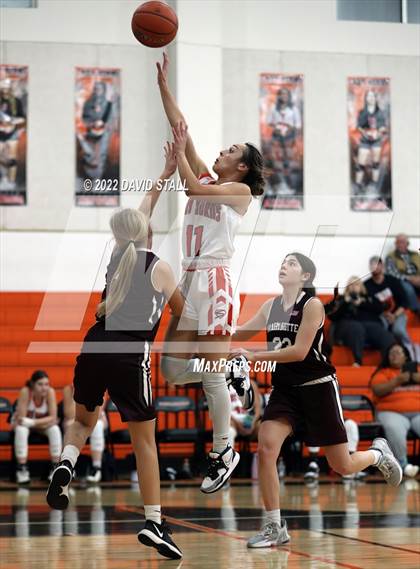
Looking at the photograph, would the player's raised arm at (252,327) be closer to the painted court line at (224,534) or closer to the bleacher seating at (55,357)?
the painted court line at (224,534)

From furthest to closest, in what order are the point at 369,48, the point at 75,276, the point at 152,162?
the point at 75,276, the point at 152,162, the point at 369,48

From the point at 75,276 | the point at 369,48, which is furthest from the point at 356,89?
the point at 75,276

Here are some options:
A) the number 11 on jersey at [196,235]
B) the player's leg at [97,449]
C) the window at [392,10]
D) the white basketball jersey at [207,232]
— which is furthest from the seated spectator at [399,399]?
the number 11 on jersey at [196,235]

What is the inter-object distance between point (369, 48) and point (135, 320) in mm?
2834

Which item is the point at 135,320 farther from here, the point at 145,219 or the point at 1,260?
the point at 1,260

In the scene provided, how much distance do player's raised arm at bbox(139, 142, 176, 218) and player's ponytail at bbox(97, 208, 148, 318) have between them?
0.21m

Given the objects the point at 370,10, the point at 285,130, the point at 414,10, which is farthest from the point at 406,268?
the point at 414,10

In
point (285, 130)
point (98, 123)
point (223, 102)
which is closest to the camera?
point (285, 130)

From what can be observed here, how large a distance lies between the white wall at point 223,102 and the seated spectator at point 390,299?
4.10 ft

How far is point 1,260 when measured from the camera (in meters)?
14.6

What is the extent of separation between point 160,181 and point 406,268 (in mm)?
7468

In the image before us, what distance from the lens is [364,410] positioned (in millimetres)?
11836

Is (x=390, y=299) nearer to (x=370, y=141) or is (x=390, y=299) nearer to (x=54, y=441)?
(x=54, y=441)

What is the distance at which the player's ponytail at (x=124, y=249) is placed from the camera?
5.57 metres
